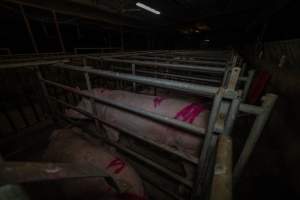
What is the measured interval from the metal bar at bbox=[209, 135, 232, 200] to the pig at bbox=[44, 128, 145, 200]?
0.83 m

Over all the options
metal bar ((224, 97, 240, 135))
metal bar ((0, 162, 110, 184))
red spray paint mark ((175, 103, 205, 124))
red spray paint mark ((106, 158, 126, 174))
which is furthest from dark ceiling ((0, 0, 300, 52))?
metal bar ((0, 162, 110, 184))

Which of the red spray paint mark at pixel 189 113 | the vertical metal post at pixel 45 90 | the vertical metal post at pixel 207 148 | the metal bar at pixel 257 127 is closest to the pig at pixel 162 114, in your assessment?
the red spray paint mark at pixel 189 113

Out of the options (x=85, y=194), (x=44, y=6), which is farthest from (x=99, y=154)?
(x=44, y=6)

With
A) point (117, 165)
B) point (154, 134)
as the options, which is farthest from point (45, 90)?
point (154, 134)

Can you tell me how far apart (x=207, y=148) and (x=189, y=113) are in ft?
1.64

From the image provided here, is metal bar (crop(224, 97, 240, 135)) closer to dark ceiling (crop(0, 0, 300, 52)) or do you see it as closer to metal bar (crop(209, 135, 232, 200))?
metal bar (crop(209, 135, 232, 200))

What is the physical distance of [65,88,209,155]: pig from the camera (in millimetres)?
1207

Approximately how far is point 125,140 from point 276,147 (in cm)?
208

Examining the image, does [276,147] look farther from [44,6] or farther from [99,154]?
[44,6]

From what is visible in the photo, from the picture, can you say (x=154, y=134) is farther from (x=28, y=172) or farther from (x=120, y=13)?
(x=120, y=13)

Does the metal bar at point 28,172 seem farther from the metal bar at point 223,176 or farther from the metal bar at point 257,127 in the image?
the metal bar at point 257,127

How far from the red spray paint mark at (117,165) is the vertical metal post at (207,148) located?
67 cm

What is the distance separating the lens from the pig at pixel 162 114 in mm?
1207

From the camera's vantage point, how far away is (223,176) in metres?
0.42
